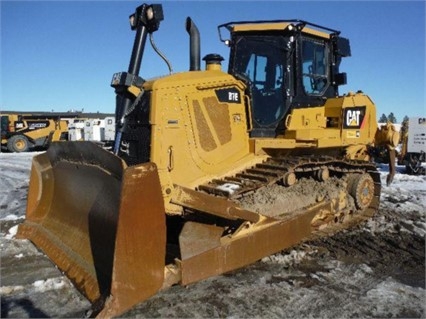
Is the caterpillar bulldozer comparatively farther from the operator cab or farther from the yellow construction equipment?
the yellow construction equipment

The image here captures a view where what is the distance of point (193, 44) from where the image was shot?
16.6 ft

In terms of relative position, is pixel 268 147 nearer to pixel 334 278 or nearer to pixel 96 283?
pixel 334 278

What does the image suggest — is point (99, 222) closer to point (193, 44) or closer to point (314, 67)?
point (193, 44)

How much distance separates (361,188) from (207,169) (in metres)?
2.75

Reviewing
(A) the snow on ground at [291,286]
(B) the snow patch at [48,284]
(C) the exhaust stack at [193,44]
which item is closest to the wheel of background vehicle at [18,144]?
(A) the snow on ground at [291,286]

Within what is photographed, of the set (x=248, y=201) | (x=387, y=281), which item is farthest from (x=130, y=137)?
(x=387, y=281)

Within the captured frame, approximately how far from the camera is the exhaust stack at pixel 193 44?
16.4 ft

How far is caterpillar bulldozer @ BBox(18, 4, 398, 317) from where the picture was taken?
3.21 m

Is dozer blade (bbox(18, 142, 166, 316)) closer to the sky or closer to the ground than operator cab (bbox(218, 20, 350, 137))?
closer to the ground

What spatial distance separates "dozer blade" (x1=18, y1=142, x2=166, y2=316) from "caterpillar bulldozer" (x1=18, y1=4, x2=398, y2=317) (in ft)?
0.04

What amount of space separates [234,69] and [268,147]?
1327mm

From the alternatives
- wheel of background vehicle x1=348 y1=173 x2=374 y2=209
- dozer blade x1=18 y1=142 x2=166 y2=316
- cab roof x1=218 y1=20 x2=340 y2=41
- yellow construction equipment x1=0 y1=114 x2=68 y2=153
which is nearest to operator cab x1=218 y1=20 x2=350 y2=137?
cab roof x1=218 y1=20 x2=340 y2=41

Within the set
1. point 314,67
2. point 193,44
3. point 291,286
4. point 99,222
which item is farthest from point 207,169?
point 314,67

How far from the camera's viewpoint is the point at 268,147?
464 cm
